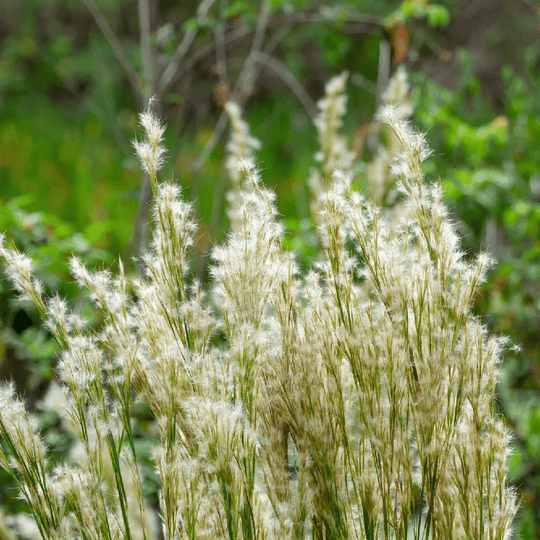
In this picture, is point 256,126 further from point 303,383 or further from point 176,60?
point 303,383

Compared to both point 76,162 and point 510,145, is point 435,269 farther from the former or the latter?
point 76,162

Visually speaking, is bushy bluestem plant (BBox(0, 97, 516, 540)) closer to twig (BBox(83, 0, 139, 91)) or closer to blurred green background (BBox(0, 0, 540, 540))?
blurred green background (BBox(0, 0, 540, 540))

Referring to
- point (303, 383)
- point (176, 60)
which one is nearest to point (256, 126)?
point (176, 60)

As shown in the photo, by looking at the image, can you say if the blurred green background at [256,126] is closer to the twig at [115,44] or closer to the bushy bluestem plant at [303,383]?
the twig at [115,44]

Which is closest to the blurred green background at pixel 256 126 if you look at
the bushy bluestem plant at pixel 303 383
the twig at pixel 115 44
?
the twig at pixel 115 44

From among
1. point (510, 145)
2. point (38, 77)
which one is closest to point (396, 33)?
point (510, 145)

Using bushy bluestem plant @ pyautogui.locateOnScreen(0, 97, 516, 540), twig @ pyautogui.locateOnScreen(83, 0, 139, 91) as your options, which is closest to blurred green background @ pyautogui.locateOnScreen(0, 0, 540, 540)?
twig @ pyautogui.locateOnScreen(83, 0, 139, 91)
